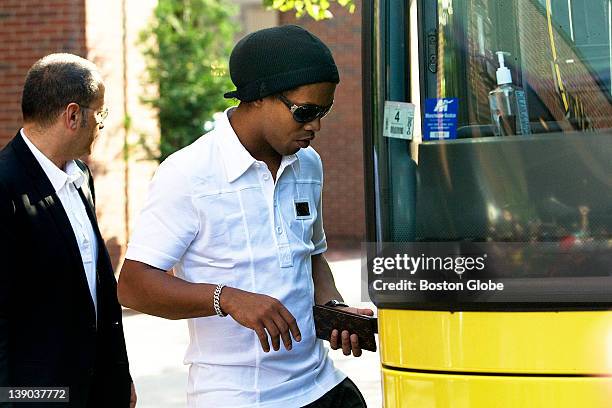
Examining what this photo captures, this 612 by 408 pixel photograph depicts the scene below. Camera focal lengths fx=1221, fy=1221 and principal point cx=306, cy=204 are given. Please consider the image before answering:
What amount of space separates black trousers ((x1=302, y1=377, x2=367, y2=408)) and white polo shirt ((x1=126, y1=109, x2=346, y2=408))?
3 cm

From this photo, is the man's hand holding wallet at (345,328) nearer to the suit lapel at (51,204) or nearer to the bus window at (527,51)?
the bus window at (527,51)

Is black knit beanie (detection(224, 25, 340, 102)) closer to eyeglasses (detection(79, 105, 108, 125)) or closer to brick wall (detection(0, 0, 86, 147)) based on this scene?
eyeglasses (detection(79, 105, 108, 125))

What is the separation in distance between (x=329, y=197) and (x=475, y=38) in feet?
55.8

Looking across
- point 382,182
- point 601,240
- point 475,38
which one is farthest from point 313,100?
point 601,240

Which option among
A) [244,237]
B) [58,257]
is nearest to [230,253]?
[244,237]

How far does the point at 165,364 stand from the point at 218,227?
21.7 feet

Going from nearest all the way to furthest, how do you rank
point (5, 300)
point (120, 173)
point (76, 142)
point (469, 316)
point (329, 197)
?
point (469, 316), point (5, 300), point (76, 142), point (120, 173), point (329, 197)

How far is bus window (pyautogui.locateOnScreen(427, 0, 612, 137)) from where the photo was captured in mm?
3355

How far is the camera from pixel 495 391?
302 centimetres

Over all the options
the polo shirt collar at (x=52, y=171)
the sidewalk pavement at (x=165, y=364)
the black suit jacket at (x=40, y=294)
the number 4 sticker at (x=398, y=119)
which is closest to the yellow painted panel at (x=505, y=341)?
the number 4 sticker at (x=398, y=119)

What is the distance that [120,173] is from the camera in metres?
13.5

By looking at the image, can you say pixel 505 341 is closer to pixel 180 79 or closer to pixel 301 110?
pixel 301 110

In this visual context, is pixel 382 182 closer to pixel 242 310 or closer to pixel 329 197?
pixel 242 310

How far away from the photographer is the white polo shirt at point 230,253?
3250 millimetres
